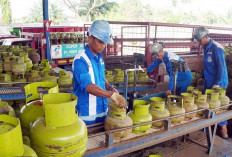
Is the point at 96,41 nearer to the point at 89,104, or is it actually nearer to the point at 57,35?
the point at 89,104

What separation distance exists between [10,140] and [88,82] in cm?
99

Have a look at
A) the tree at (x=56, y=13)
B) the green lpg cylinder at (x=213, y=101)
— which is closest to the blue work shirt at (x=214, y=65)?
the green lpg cylinder at (x=213, y=101)

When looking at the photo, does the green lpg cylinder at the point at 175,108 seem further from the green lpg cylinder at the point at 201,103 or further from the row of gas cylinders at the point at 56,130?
the row of gas cylinders at the point at 56,130

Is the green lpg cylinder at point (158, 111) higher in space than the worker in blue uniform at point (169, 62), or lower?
lower

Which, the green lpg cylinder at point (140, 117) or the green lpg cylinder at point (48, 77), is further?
the green lpg cylinder at point (48, 77)

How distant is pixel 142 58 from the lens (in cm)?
309

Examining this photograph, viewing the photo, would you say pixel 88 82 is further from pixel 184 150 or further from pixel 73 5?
pixel 73 5

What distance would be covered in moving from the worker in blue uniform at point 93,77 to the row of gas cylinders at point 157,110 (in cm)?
19

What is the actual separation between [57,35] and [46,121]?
26.9 feet

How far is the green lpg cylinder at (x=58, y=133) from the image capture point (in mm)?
1373

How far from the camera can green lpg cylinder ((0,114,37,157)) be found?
107 centimetres

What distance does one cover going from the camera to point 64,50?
9258 millimetres

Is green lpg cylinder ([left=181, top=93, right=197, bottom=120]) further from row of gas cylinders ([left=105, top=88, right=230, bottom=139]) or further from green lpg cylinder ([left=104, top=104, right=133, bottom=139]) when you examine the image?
green lpg cylinder ([left=104, top=104, right=133, bottom=139])

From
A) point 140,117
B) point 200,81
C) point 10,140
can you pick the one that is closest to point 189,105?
point 140,117
